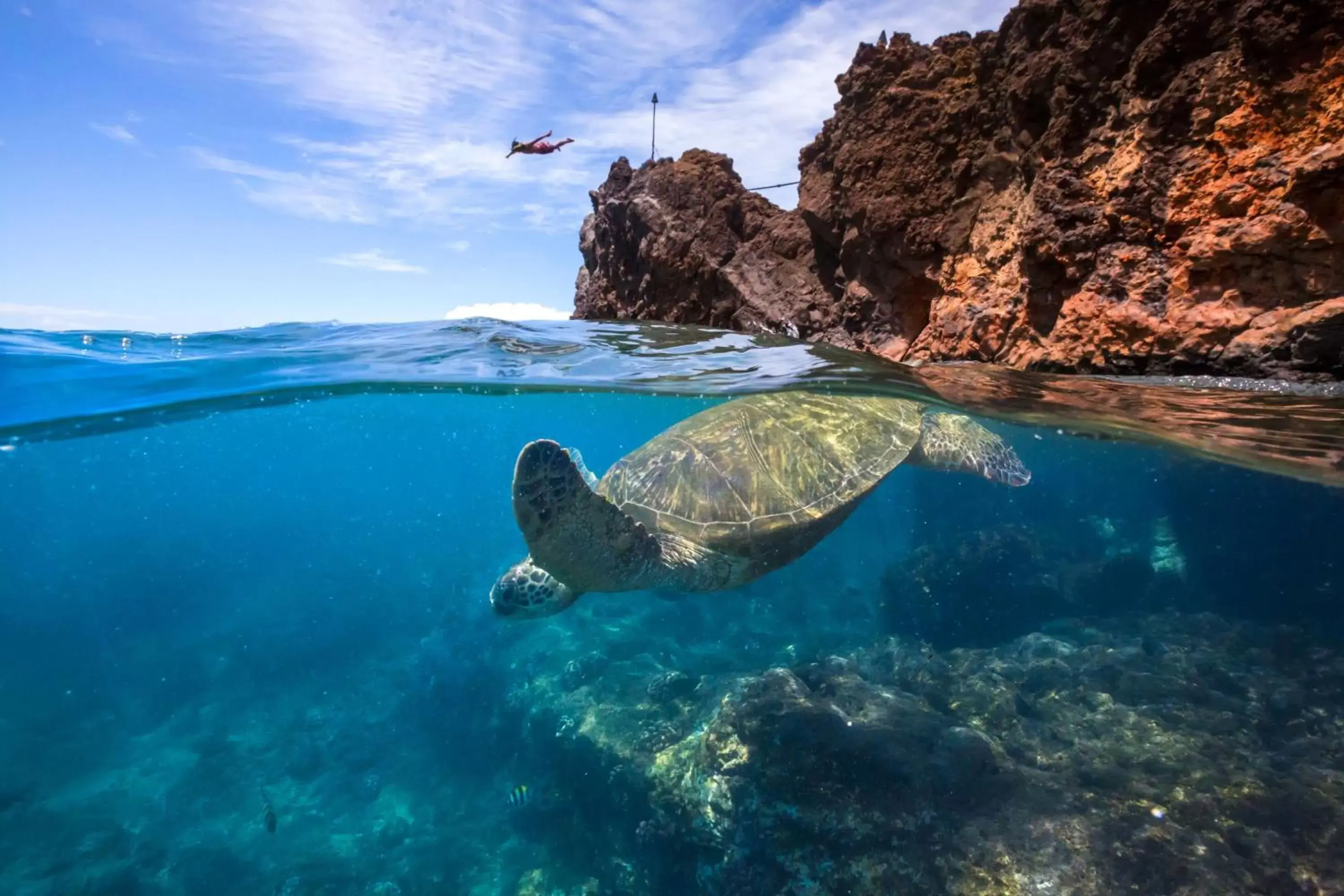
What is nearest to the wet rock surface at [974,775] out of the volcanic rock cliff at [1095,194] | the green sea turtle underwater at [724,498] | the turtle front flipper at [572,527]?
the green sea turtle underwater at [724,498]

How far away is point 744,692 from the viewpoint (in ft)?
29.9

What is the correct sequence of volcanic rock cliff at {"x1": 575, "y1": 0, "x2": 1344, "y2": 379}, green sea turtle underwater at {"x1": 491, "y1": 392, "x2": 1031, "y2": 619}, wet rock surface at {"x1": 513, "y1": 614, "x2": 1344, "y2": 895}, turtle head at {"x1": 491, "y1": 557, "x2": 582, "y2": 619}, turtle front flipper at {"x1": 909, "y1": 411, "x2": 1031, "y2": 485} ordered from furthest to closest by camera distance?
turtle front flipper at {"x1": 909, "y1": 411, "x2": 1031, "y2": 485} < turtle head at {"x1": 491, "y1": 557, "x2": 582, "y2": 619} < wet rock surface at {"x1": 513, "y1": 614, "x2": 1344, "y2": 895} < green sea turtle underwater at {"x1": 491, "y1": 392, "x2": 1031, "y2": 619} < volcanic rock cliff at {"x1": 575, "y1": 0, "x2": 1344, "y2": 379}

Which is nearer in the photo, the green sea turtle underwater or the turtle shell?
the green sea turtle underwater

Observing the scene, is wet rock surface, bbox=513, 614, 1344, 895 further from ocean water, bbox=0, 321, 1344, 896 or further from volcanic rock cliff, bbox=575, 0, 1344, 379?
volcanic rock cliff, bbox=575, 0, 1344, 379

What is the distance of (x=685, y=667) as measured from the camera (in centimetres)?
1222

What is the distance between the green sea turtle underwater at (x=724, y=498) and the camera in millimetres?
5395

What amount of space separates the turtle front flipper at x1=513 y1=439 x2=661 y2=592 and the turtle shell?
829 millimetres

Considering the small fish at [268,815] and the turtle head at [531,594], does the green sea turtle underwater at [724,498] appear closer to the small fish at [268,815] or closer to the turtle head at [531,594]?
the turtle head at [531,594]

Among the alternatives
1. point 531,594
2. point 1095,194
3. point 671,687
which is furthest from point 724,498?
point 671,687

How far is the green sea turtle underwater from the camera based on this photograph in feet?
17.7

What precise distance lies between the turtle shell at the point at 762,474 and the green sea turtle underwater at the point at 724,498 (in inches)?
Answer: 0.5

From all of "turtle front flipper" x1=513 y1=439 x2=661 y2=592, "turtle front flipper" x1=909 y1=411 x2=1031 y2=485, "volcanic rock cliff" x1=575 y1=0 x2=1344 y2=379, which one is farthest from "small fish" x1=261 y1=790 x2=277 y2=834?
"turtle front flipper" x1=909 y1=411 x2=1031 y2=485

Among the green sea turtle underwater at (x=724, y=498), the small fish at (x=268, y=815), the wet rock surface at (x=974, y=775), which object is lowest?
the small fish at (x=268, y=815)

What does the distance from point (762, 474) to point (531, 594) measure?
2.67 m
